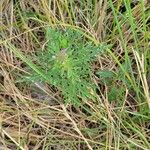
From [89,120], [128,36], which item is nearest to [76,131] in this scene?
[89,120]

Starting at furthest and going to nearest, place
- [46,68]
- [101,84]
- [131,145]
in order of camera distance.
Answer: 1. [101,84]
2. [131,145]
3. [46,68]

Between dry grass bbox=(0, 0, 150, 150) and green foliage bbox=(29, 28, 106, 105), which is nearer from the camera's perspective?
green foliage bbox=(29, 28, 106, 105)

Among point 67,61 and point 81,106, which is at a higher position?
point 67,61

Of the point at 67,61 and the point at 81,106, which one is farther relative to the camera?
the point at 81,106

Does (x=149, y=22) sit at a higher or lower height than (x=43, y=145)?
higher

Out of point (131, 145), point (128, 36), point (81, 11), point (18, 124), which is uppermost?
point (81, 11)

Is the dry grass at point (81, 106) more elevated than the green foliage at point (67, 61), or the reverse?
the green foliage at point (67, 61)

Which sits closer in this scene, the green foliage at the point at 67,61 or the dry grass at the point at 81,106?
the green foliage at the point at 67,61

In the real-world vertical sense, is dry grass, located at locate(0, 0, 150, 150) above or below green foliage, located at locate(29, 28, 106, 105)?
below

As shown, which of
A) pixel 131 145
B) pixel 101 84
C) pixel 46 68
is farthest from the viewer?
pixel 101 84

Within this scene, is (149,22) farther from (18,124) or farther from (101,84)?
(18,124)

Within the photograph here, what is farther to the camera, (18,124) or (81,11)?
(81,11)
